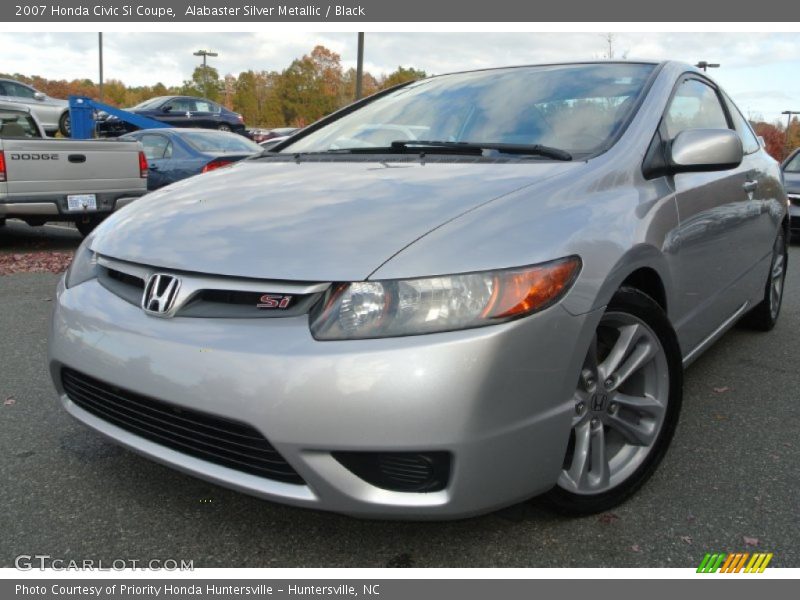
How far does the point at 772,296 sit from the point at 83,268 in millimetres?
3962

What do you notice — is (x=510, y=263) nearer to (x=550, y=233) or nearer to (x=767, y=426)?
(x=550, y=233)

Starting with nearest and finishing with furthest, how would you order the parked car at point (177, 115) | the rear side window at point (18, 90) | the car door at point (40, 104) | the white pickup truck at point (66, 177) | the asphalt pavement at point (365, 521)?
1. the asphalt pavement at point (365, 521)
2. the white pickup truck at point (66, 177)
3. the rear side window at point (18, 90)
4. the car door at point (40, 104)
5. the parked car at point (177, 115)

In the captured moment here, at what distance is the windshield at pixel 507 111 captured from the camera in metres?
2.57

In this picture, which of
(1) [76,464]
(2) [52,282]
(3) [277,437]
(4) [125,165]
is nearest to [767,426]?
(3) [277,437]

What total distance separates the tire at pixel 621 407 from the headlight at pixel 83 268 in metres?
1.60

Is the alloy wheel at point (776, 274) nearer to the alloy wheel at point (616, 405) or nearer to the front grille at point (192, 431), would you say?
the alloy wheel at point (616, 405)

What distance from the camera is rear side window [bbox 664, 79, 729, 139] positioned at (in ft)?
9.18

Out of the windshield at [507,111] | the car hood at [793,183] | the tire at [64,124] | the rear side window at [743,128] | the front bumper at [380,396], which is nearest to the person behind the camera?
the front bumper at [380,396]

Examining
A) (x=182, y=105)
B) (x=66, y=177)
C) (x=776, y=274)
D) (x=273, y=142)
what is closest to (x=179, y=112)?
(x=182, y=105)

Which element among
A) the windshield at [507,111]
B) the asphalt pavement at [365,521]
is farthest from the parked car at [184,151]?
the asphalt pavement at [365,521]

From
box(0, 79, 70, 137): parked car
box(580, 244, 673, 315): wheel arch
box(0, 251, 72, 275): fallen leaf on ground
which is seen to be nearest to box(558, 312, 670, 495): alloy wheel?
box(580, 244, 673, 315): wheel arch

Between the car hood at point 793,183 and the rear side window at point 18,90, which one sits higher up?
the rear side window at point 18,90

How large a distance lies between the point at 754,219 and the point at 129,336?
2951mm
